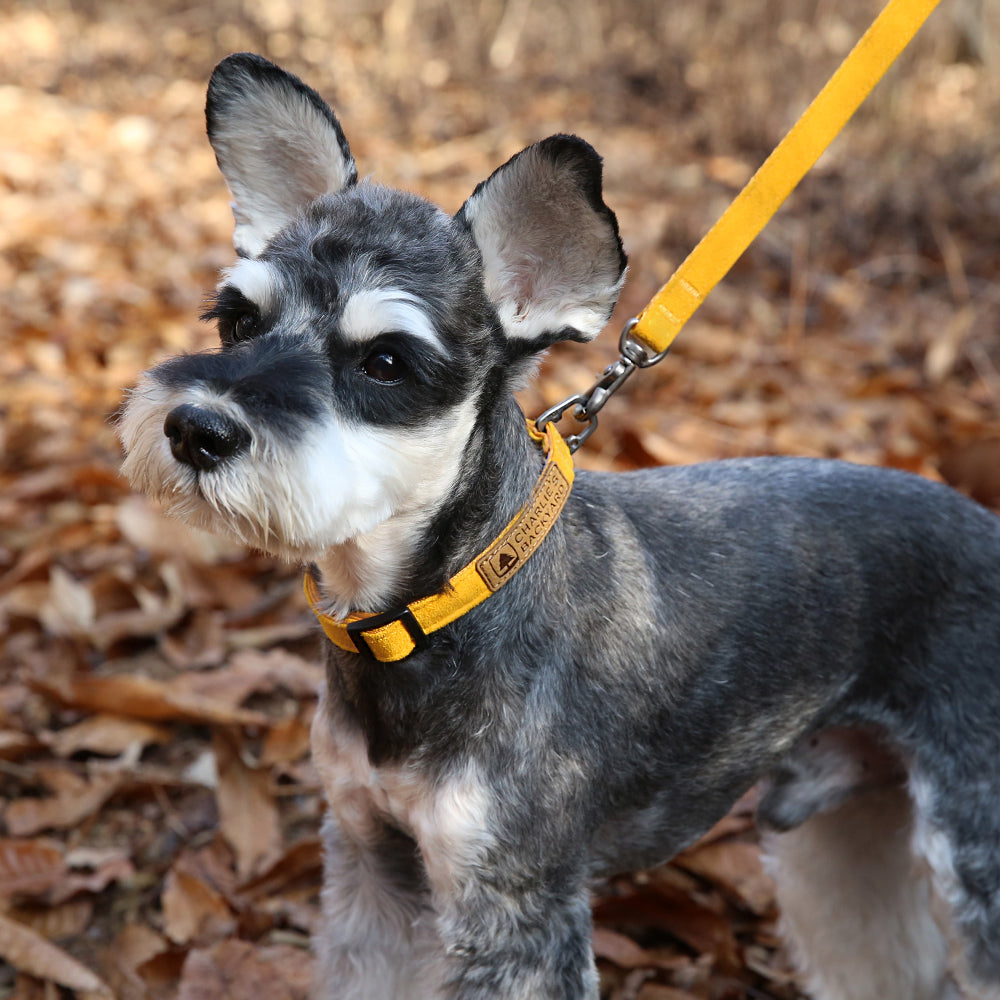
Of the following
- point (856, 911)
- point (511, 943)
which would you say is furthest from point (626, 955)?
point (511, 943)

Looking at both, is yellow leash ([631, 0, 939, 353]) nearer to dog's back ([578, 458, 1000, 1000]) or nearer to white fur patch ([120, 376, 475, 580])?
dog's back ([578, 458, 1000, 1000])

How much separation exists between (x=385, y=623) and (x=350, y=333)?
63 cm

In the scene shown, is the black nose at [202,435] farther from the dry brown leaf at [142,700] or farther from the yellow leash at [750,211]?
the dry brown leaf at [142,700]

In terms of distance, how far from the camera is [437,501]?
7.73 feet

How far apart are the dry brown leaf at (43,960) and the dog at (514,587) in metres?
0.67

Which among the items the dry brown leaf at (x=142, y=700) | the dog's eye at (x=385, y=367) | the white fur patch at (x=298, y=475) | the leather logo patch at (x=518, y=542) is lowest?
the dry brown leaf at (x=142, y=700)

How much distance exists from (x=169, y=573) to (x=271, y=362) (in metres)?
2.50

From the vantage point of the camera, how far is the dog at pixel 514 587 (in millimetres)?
2207

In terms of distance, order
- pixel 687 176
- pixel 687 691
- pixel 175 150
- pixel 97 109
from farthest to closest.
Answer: pixel 97 109, pixel 175 150, pixel 687 176, pixel 687 691

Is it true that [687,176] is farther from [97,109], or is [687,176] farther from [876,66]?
[876,66]

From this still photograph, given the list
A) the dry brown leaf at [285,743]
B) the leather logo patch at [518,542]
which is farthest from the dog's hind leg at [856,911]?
the dry brown leaf at [285,743]

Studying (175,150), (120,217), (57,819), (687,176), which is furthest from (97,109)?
(57,819)

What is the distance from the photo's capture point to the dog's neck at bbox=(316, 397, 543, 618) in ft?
7.73

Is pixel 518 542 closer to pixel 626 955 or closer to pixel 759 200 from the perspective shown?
pixel 759 200
